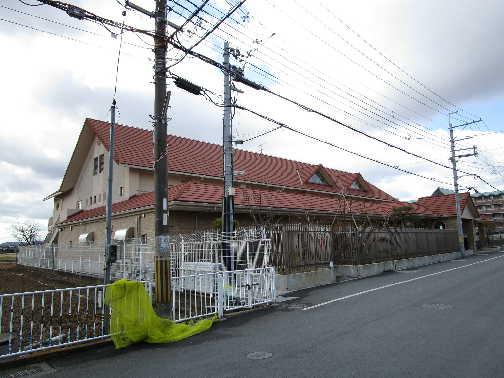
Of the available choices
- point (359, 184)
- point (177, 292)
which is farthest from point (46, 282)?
point (359, 184)

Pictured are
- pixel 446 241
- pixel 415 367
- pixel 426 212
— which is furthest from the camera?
pixel 426 212

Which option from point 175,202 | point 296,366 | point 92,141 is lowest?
point 296,366

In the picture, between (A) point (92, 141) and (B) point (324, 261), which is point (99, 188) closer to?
(A) point (92, 141)

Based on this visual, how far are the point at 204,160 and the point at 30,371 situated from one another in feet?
63.2

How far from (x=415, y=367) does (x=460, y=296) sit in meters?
6.36

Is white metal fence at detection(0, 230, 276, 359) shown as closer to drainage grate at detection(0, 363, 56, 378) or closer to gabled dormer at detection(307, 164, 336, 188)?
drainage grate at detection(0, 363, 56, 378)

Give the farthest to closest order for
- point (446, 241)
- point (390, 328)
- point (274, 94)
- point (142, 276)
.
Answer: point (446, 241) → point (142, 276) → point (274, 94) → point (390, 328)

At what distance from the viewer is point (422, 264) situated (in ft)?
73.0

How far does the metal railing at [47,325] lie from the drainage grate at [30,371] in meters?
0.28

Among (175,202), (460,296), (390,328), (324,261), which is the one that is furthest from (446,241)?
(390,328)

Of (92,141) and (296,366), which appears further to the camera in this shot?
(92,141)

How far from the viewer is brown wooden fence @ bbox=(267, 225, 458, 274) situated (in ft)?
42.7

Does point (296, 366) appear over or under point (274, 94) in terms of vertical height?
under

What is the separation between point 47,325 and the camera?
8781 mm
